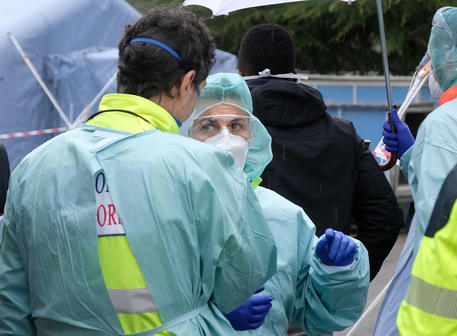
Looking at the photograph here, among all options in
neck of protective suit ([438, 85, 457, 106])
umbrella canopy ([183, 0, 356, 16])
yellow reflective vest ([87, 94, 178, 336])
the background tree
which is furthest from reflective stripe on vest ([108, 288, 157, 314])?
the background tree

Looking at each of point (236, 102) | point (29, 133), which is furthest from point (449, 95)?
point (29, 133)

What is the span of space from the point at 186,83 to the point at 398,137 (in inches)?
83.2

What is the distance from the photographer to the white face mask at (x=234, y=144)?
342cm

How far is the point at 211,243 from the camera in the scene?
2322 mm

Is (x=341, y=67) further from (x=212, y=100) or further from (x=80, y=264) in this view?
(x=80, y=264)

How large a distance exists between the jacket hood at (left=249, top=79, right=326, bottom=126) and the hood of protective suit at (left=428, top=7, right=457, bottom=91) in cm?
55

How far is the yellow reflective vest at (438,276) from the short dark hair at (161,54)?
2.78 feet

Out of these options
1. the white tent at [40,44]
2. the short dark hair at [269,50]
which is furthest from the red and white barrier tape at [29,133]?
the short dark hair at [269,50]

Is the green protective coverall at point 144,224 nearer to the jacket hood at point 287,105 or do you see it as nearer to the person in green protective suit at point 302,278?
the person in green protective suit at point 302,278

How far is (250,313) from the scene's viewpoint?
267 cm

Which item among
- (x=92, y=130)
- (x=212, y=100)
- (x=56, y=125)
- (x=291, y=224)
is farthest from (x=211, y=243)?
(x=56, y=125)

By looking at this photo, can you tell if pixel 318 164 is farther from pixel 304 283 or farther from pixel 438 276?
pixel 438 276

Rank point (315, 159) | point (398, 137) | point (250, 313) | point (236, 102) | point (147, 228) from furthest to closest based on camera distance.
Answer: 1. point (398, 137)
2. point (315, 159)
3. point (236, 102)
4. point (250, 313)
5. point (147, 228)

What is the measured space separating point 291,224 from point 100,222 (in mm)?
974
